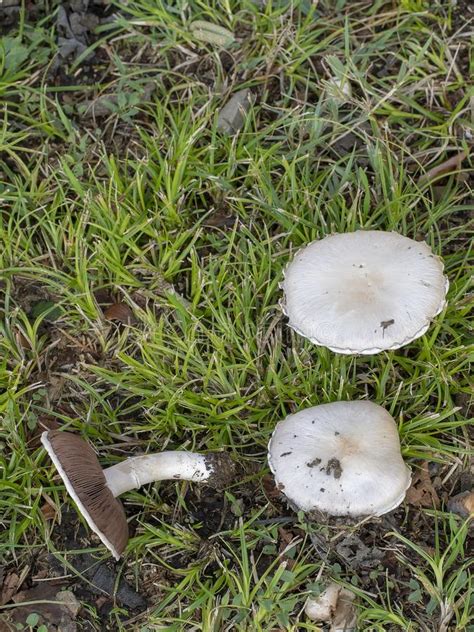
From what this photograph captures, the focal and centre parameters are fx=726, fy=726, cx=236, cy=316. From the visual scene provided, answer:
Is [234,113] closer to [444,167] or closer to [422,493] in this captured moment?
[444,167]

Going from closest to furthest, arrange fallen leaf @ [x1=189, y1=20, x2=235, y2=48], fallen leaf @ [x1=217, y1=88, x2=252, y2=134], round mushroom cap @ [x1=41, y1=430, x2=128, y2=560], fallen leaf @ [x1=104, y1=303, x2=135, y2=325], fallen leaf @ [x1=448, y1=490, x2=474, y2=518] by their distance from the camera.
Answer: round mushroom cap @ [x1=41, y1=430, x2=128, y2=560] → fallen leaf @ [x1=448, y1=490, x2=474, y2=518] → fallen leaf @ [x1=104, y1=303, x2=135, y2=325] → fallen leaf @ [x1=217, y1=88, x2=252, y2=134] → fallen leaf @ [x1=189, y1=20, x2=235, y2=48]

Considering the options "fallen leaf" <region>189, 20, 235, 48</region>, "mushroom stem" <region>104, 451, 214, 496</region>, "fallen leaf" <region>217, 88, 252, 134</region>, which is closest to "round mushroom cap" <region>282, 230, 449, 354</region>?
"mushroom stem" <region>104, 451, 214, 496</region>

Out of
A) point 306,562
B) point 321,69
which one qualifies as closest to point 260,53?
point 321,69

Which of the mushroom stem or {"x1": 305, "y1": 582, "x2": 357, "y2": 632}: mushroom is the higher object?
the mushroom stem

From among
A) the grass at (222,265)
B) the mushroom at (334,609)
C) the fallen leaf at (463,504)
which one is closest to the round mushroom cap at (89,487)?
the grass at (222,265)

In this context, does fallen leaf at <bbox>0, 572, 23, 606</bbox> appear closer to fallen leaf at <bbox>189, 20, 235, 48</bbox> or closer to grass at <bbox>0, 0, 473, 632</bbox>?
grass at <bbox>0, 0, 473, 632</bbox>

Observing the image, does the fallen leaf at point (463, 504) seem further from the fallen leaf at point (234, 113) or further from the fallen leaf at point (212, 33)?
the fallen leaf at point (212, 33)

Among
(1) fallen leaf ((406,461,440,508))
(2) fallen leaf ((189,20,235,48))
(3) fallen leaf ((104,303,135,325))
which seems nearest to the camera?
(1) fallen leaf ((406,461,440,508))
